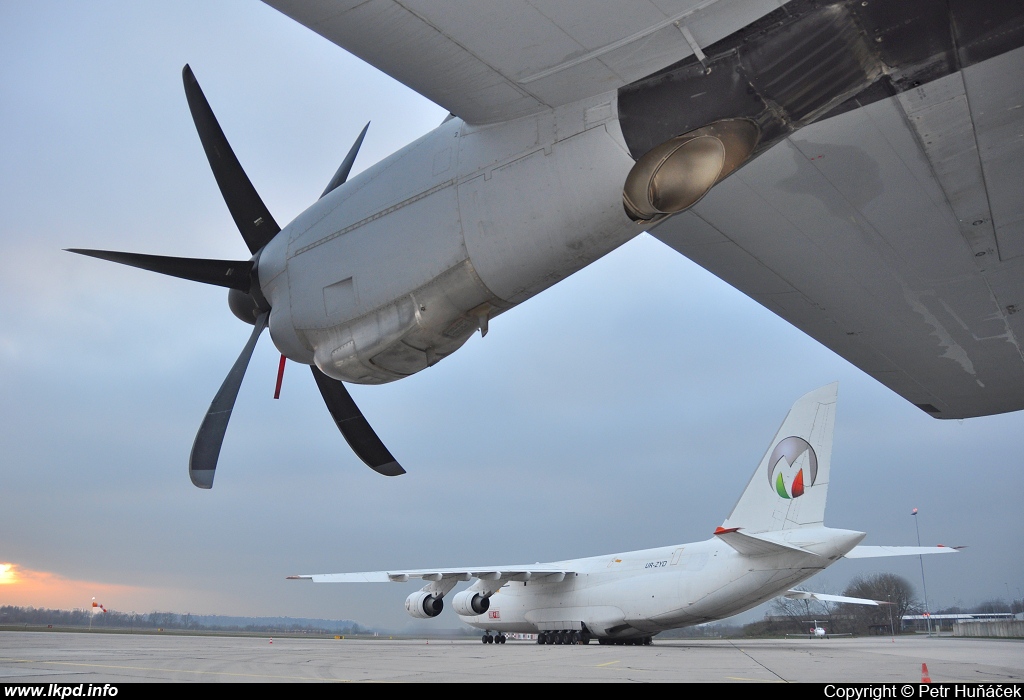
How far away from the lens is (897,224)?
4.39 m

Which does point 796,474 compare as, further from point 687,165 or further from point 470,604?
point 687,165

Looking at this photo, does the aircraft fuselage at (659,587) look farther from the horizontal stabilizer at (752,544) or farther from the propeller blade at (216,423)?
the propeller blade at (216,423)

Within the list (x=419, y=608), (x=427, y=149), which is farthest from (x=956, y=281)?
(x=419, y=608)

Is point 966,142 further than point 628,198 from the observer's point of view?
Yes

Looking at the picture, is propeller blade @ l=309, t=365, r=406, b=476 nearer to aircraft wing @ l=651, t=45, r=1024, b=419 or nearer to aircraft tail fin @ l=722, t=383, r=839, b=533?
aircraft wing @ l=651, t=45, r=1024, b=419

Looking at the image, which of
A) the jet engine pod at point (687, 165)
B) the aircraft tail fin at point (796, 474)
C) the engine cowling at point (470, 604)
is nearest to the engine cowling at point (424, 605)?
the engine cowling at point (470, 604)

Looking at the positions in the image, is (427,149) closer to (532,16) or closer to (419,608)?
(532,16)

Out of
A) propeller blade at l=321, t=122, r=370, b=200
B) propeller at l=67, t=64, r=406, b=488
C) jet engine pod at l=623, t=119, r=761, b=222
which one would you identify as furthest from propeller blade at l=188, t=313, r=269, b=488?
jet engine pod at l=623, t=119, r=761, b=222

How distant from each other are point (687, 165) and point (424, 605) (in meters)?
23.1

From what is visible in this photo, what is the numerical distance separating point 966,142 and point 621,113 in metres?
2.12

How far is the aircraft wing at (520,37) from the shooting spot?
2494 millimetres

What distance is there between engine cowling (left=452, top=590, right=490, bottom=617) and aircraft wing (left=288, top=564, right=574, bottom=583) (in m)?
1.17

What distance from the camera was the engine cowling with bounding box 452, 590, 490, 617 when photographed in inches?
918

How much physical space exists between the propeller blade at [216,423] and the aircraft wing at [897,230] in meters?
3.20
